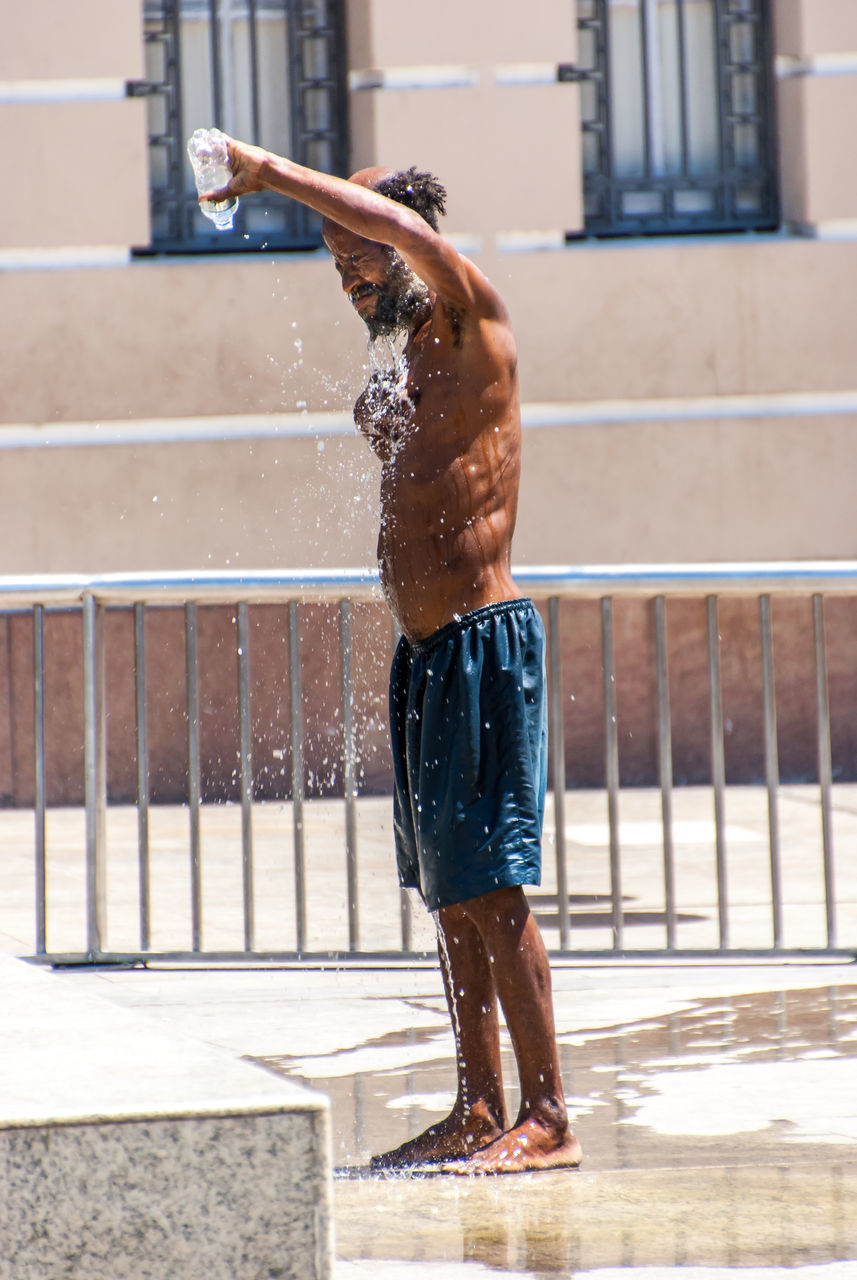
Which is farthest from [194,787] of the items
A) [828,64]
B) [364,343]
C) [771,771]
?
[828,64]

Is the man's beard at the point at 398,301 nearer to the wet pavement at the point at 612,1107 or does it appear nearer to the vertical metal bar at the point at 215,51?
the wet pavement at the point at 612,1107

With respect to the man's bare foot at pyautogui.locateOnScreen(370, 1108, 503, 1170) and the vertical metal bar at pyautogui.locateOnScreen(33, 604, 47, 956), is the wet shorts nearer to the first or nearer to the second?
the man's bare foot at pyautogui.locateOnScreen(370, 1108, 503, 1170)

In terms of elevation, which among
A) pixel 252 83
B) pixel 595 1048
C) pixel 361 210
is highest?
pixel 252 83

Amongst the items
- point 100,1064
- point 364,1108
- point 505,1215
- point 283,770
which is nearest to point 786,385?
point 283,770

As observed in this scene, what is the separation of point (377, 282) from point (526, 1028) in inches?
59.3

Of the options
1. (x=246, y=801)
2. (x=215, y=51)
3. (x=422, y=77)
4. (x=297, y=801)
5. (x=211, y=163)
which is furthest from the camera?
(x=215, y=51)

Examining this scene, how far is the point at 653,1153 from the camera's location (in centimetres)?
401

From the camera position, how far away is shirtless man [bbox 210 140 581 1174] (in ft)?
12.6

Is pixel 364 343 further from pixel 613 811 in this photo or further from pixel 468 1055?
pixel 468 1055

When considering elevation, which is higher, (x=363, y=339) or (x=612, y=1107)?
(x=363, y=339)

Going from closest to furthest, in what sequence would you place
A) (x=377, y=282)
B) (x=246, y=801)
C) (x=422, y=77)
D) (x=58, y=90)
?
(x=377, y=282), (x=246, y=801), (x=58, y=90), (x=422, y=77)

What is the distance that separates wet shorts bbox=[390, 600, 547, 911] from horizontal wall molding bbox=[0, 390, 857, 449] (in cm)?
683

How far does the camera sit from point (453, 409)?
3.89m

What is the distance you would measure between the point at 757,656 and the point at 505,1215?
7721mm
